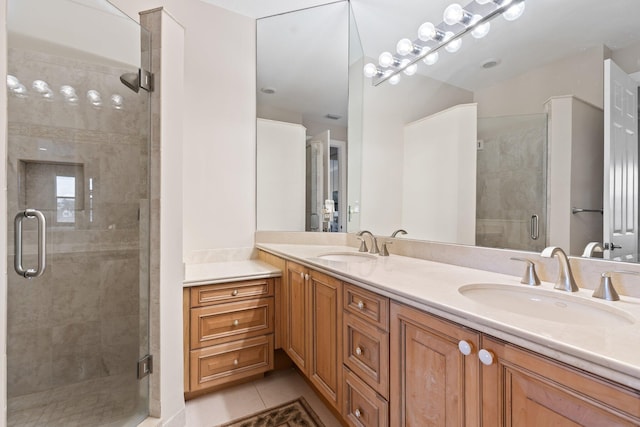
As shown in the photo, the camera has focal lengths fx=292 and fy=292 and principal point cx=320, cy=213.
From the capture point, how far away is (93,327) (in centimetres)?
182

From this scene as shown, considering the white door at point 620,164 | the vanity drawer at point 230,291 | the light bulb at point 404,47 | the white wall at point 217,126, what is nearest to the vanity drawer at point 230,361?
the vanity drawer at point 230,291

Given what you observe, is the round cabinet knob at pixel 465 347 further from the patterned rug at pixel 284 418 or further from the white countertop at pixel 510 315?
the patterned rug at pixel 284 418

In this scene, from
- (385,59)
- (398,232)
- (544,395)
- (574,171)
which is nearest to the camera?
(544,395)

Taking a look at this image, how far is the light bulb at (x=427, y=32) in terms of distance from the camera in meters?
1.68

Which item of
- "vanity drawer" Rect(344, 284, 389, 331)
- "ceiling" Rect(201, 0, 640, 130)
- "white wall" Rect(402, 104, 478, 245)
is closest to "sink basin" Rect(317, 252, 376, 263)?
"white wall" Rect(402, 104, 478, 245)

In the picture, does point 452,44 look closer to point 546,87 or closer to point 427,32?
point 427,32

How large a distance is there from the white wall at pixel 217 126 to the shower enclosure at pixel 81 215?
1.55ft

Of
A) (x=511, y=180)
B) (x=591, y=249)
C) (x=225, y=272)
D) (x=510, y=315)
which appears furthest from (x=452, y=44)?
(x=225, y=272)

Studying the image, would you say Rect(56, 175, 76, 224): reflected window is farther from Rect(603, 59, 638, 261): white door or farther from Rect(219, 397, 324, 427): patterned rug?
Rect(603, 59, 638, 261): white door

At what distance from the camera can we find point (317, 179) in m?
2.35

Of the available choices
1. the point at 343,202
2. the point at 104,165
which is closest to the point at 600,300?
the point at 343,202

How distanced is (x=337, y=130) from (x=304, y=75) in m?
0.55

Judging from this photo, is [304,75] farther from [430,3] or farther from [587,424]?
[587,424]

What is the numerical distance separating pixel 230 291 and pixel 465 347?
4.70ft
